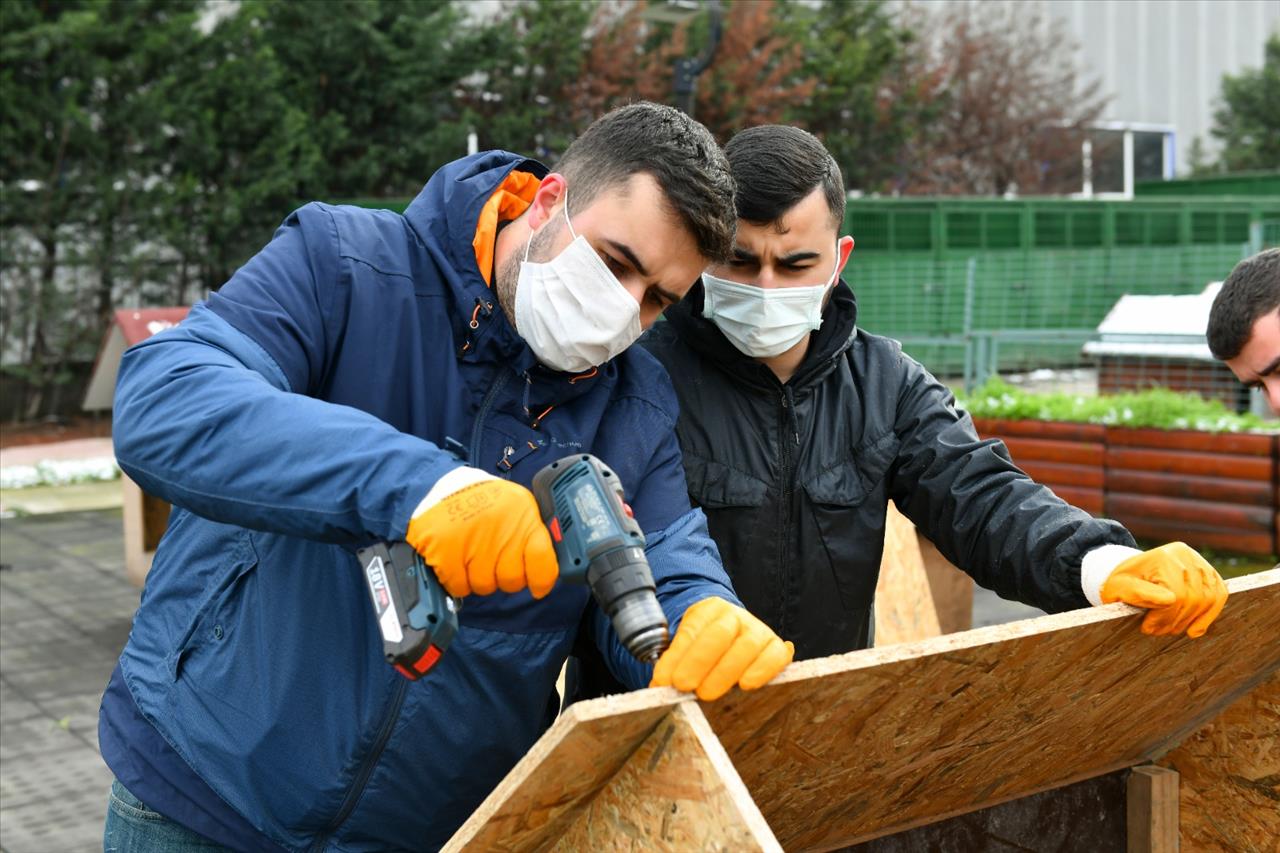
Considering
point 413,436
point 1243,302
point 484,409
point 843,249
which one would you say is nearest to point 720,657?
point 413,436

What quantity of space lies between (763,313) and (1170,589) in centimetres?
91

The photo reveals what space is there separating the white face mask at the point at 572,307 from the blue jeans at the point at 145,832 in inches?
34.6

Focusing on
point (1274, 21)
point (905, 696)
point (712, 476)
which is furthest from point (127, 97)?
point (1274, 21)

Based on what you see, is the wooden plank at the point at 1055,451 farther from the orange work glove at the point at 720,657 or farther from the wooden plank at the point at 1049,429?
the orange work glove at the point at 720,657

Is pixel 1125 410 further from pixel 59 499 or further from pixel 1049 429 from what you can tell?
pixel 59 499

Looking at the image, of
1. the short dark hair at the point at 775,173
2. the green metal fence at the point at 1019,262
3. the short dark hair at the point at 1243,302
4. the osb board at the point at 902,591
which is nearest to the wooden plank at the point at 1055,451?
the osb board at the point at 902,591

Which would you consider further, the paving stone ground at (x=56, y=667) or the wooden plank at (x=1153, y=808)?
the paving stone ground at (x=56, y=667)

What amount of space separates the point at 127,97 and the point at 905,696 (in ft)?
41.3

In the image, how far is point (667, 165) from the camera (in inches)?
75.8

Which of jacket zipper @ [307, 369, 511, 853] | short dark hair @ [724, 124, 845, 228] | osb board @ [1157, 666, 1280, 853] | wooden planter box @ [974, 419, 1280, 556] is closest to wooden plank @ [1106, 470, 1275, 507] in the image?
wooden planter box @ [974, 419, 1280, 556]

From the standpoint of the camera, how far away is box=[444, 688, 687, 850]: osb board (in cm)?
146

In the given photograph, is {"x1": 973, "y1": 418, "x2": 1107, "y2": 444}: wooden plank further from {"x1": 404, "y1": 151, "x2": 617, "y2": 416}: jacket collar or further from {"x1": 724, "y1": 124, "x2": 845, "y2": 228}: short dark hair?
{"x1": 404, "y1": 151, "x2": 617, "y2": 416}: jacket collar

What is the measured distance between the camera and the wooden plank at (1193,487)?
748 cm

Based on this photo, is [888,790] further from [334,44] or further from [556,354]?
[334,44]
